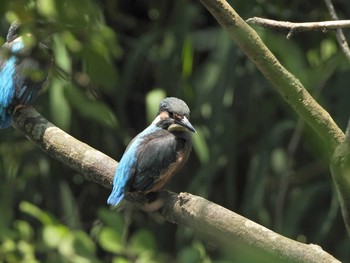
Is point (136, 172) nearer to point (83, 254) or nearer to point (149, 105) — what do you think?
point (83, 254)

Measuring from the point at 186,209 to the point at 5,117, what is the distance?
3.68ft

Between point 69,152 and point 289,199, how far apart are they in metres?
2.05

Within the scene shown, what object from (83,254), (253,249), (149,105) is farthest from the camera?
(149,105)

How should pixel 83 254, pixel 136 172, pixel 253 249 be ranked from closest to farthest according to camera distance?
pixel 253 249 → pixel 136 172 → pixel 83 254

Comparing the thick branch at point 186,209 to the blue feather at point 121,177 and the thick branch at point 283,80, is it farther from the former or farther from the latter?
the thick branch at point 283,80

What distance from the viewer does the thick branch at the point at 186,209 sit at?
6.83 ft

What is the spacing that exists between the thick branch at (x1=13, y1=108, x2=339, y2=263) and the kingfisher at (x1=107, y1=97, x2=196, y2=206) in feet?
0.19

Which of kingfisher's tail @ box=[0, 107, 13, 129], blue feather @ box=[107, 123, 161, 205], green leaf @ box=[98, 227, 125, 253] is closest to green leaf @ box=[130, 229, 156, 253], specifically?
green leaf @ box=[98, 227, 125, 253]

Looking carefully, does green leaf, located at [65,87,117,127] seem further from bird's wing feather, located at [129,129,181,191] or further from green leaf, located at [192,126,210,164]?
green leaf, located at [192,126,210,164]

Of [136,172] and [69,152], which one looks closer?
[69,152]

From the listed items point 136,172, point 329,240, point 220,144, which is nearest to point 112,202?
Answer: point 136,172

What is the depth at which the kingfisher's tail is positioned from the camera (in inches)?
128

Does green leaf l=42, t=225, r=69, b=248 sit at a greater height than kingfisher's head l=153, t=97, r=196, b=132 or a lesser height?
lesser

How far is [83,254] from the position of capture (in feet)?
11.5
